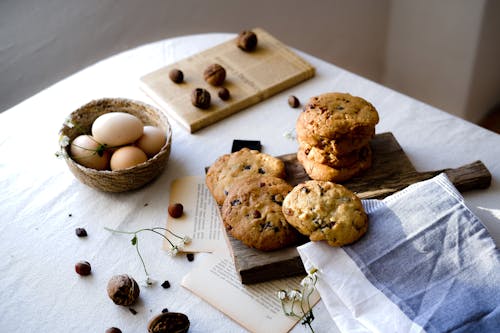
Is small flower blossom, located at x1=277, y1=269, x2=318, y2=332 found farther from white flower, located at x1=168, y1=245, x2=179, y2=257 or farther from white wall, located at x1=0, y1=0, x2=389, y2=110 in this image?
white wall, located at x1=0, y1=0, x2=389, y2=110

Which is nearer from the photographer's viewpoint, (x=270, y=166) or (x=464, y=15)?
(x=270, y=166)

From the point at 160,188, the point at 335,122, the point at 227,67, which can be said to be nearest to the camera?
the point at 335,122

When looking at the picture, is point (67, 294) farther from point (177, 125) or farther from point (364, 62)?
point (364, 62)

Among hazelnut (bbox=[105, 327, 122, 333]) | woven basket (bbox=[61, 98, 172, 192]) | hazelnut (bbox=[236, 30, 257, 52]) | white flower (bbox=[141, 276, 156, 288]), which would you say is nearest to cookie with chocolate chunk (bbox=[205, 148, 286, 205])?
woven basket (bbox=[61, 98, 172, 192])

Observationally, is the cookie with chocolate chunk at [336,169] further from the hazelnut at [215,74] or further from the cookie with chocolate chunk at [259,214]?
the hazelnut at [215,74]

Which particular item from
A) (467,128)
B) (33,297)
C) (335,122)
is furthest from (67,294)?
(467,128)

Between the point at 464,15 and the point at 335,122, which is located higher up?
the point at 335,122
